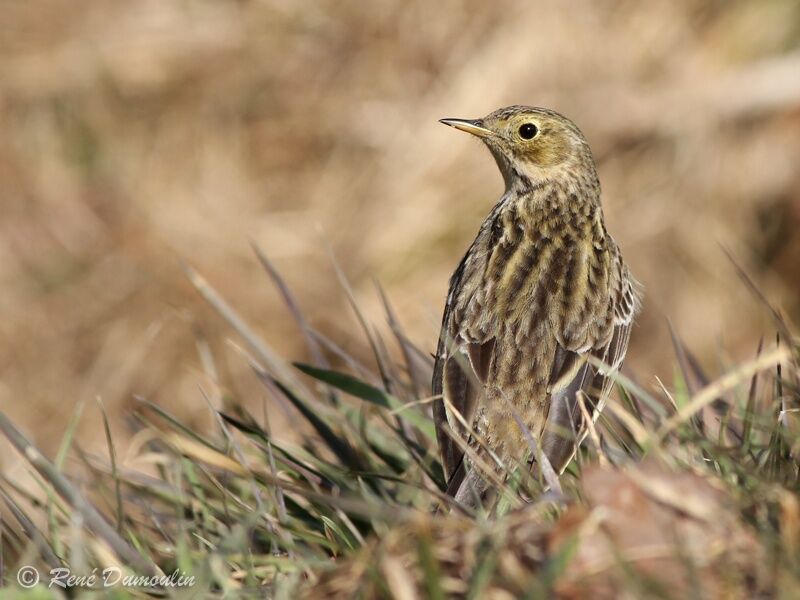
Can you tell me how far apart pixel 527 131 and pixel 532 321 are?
124 cm

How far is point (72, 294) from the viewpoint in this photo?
9125mm

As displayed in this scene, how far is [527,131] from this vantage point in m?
4.99

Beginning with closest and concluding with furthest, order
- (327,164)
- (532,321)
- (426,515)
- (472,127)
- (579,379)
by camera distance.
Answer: (426,515) < (579,379) < (532,321) < (472,127) < (327,164)

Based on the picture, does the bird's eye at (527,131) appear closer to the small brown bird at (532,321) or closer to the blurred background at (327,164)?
the small brown bird at (532,321)

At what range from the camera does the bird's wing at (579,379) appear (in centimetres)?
347

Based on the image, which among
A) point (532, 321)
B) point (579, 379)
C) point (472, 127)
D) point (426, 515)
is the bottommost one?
point (579, 379)

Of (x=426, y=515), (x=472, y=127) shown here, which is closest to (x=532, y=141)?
(x=472, y=127)

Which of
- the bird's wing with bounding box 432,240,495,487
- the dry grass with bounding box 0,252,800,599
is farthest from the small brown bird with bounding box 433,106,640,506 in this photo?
the dry grass with bounding box 0,252,800,599

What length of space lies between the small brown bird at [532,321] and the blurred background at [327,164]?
4.07m

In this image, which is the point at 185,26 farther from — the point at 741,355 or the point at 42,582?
the point at 42,582

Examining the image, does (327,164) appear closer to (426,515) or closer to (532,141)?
(532,141)

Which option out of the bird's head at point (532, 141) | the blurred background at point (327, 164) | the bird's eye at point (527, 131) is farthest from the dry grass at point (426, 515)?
the blurred background at point (327, 164)

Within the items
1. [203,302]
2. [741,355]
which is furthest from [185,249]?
[741,355]

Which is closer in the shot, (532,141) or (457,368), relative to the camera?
(457,368)
